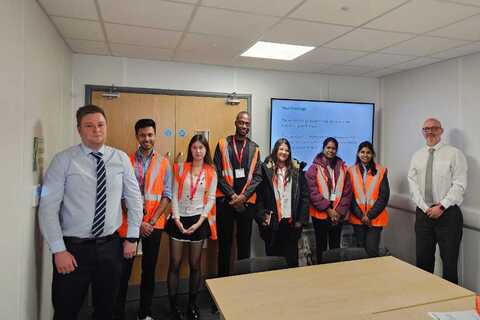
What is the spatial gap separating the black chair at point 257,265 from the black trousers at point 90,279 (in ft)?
2.79

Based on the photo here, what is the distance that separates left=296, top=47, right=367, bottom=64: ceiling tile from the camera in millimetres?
3441

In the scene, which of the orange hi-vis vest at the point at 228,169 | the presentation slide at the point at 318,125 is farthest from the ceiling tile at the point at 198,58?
the orange hi-vis vest at the point at 228,169

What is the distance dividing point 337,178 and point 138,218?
227 centimetres

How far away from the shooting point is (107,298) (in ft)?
7.55

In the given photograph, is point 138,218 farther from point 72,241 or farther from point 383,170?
point 383,170

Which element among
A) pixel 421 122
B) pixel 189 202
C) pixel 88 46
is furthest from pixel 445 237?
pixel 88 46

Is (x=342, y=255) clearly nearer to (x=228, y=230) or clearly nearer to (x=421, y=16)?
(x=228, y=230)

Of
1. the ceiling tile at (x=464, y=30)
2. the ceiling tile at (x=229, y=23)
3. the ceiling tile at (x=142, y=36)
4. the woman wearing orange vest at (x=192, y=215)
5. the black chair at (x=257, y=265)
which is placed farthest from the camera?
the woman wearing orange vest at (x=192, y=215)

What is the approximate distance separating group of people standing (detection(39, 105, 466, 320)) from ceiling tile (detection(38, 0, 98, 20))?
2.45ft

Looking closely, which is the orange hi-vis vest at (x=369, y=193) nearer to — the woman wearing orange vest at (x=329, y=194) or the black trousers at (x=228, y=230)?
the woman wearing orange vest at (x=329, y=194)

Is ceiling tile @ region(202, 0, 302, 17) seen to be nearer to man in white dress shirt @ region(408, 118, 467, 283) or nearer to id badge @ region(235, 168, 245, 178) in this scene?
id badge @ region(235, 168, 245, 178)

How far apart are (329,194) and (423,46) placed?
1.76 metres

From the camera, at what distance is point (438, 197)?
11.3 feet

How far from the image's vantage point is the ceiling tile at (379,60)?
3.62m
